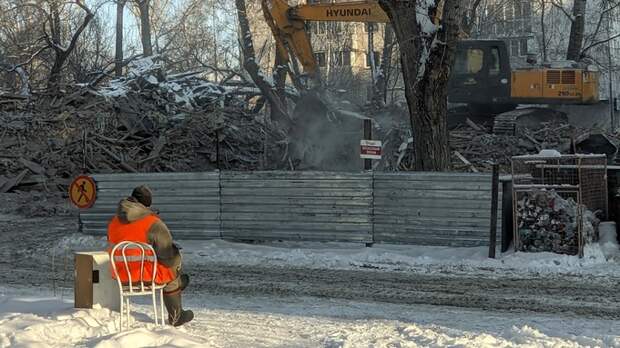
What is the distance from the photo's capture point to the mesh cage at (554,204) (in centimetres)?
1145

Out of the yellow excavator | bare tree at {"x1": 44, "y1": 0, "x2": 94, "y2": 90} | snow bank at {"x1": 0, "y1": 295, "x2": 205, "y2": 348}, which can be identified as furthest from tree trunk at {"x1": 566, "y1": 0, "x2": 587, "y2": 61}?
snow bank at {"x1": 0, "y1": 295, "x2": 205, "y2": 348}

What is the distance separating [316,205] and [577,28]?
807 inches

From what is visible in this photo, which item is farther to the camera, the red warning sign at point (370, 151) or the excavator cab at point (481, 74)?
the excavator cab at point (481, 74)

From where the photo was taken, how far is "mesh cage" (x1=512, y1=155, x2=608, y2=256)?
37.6ft

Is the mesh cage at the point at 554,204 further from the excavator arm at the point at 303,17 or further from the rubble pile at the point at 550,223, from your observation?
the excavator arm at the point at 303,17

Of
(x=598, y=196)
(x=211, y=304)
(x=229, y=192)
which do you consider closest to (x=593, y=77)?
(x=598, y=196)

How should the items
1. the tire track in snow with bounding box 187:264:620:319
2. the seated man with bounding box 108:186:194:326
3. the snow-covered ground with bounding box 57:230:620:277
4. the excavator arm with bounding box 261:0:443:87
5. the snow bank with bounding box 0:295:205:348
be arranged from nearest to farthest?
the snow bank with bounding box 0:295:205:348 < the seated man with bounding box 108:186:194:326 < the tire track in snow with bounding box 187:264:620:319 < the snow-covered ground with bounding box 57:230:620:277 < the excavator arm with bounding box 261:0:443:87

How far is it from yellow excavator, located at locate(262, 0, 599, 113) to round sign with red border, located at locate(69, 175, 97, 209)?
30.0ft

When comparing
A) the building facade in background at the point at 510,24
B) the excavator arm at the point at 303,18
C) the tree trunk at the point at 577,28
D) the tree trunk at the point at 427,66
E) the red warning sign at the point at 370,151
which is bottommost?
the red warning sign at the point at 370,151

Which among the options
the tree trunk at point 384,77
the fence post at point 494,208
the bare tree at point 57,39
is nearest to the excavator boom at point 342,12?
the tree trunk at point 384,77

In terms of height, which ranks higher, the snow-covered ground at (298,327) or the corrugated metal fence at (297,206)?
the corrugated metal fence at (297,206)

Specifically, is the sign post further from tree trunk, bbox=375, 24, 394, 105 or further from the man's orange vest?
tree trunk, bbox=375, 24, 394, 105

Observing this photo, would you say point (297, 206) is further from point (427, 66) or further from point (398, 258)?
point (427, 66)

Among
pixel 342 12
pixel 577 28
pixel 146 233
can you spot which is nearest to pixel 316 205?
pixel 146 233
